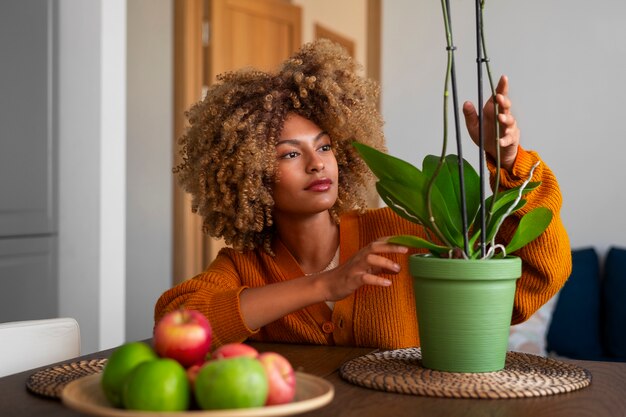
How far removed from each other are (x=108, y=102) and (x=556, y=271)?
1.94m

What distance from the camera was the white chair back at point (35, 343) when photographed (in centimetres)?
158

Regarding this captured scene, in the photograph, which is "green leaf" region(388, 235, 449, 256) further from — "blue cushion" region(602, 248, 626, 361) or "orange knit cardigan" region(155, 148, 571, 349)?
"blue cushion" region(602, 248, 626, 361)

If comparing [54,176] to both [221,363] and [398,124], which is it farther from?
[221,363]

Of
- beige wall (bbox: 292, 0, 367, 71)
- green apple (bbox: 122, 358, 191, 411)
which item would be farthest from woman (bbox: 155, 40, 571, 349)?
beige wall (bbox: 292, 0, 367, 71)

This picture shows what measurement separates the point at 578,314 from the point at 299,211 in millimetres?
1860

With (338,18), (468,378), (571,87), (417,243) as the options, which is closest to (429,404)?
(468,378)

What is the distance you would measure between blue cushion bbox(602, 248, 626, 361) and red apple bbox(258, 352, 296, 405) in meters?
2.51

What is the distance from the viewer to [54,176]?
3.12 metres

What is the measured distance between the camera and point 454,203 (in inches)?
54.6

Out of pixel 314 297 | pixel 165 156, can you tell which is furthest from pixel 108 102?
pixel 314 297

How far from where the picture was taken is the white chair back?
158cm

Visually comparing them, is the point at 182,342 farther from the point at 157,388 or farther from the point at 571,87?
the point at 571,87

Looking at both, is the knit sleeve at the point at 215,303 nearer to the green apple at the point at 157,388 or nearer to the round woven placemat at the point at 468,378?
the round woven placemat at the point at 468,378

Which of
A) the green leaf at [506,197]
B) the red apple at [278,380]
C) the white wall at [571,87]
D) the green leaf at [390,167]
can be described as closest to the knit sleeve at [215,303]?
the green leaf at [390,167]
